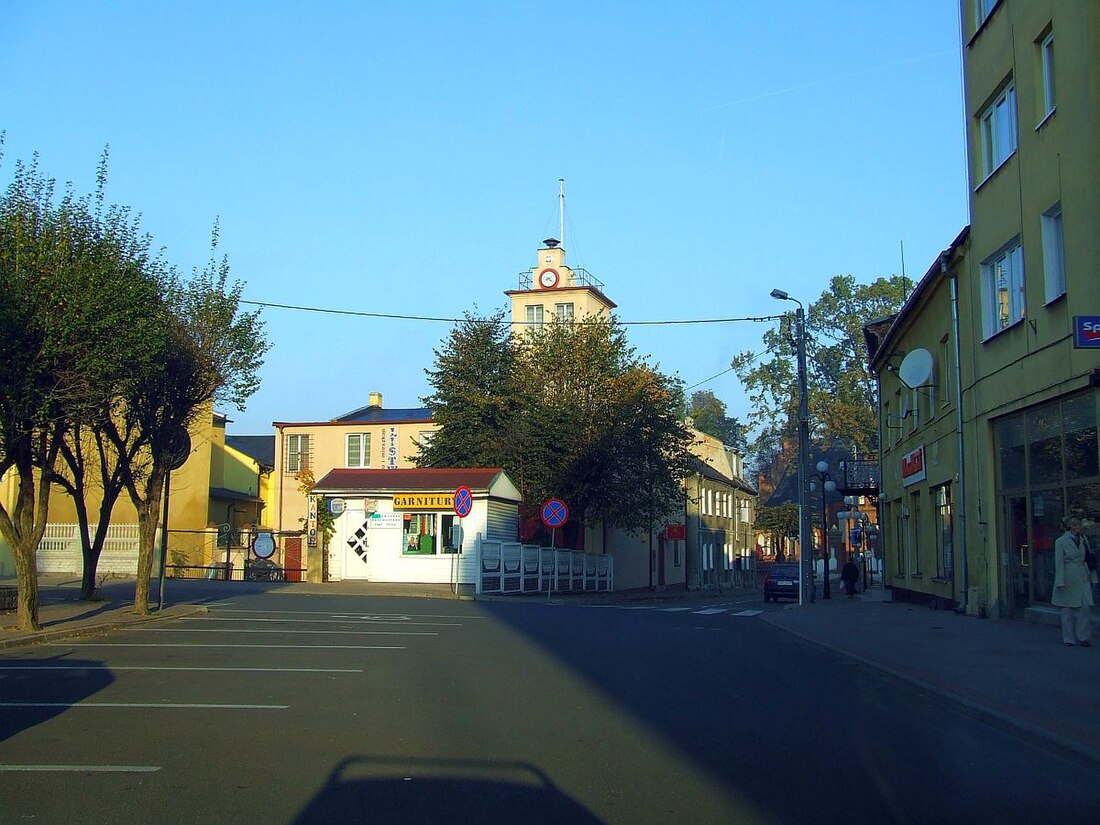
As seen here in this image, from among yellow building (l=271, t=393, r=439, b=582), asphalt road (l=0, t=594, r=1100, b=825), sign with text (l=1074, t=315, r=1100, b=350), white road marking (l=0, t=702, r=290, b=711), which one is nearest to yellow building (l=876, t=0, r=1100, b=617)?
sign with text (l=1074, t=315, r=1100, b=350)

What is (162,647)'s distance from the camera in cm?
1513

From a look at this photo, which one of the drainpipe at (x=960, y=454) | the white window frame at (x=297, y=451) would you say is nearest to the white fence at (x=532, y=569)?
the drainpipe at (x=960, y=454)

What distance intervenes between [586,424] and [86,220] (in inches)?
977

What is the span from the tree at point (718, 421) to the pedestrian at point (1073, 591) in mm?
92792

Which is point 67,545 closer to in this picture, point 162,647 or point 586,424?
point 586,424

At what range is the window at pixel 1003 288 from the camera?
18.6 meters

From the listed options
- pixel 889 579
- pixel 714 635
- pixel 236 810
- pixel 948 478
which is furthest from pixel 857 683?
pixel 889 579

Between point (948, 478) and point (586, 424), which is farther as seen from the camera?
point (586, 424)

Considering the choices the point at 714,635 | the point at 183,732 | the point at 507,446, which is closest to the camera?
the point at 183,732

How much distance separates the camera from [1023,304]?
18.2 metres

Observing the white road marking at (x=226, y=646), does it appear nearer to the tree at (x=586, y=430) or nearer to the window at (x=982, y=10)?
the window at (x=982, y=10)

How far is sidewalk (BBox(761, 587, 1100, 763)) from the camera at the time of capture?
9.18m

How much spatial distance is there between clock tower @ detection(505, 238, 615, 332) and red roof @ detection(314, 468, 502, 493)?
25.0 m

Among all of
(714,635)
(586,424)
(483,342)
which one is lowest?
(714,635)
